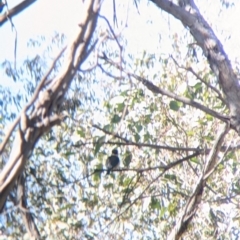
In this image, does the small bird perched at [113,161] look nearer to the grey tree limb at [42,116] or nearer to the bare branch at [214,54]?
the bare branch at [214,54]

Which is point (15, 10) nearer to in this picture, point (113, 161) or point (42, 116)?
point (42, 116)

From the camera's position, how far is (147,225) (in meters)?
5.69

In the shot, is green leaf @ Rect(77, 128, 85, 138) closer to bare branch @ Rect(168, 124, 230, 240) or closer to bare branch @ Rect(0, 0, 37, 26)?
bare branch @ Rect(168, 124, 230, 240)

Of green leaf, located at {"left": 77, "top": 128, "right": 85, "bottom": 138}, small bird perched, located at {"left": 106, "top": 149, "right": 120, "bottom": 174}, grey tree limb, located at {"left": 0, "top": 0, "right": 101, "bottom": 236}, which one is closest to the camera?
grey tree limb, located at {"left": 0, "top": 0, "right": 101, "bottom": 236}

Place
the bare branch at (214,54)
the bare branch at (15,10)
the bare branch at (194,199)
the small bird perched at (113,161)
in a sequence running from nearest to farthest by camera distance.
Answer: the bare branch at (15,10) < the bare branch at (214,54) < the bare branch at (194,199) < the small bird perched at (113,161)

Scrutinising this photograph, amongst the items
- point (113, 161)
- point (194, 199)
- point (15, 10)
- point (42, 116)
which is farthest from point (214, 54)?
point (42, 116)

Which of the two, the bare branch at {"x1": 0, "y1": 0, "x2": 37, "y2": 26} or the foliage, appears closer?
the bare branch at {"x1": 0, "y1": 0, "x2": 37, "y2": 26}

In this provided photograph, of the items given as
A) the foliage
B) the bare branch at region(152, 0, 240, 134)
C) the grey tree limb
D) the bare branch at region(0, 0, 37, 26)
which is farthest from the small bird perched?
the grey tree limb

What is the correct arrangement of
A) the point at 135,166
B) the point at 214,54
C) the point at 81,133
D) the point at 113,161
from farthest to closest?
the point at 135,166
the point at 81,133
the point at 113,161
the point at 214,54

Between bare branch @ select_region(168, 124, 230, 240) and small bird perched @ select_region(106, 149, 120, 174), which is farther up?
small bird perched @ select_region(106, 149, 120, 174)

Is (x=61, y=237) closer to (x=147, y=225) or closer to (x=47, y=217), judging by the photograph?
(x=47, y=217)

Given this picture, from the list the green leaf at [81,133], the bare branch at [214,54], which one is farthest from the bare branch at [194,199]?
the green leaf at [81,133]

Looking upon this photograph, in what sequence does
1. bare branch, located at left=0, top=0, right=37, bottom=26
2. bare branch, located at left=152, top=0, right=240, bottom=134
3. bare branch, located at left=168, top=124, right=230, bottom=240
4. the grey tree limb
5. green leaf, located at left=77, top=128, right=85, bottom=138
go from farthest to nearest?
green leaf, located at left=77, top=128, right=85, bottom=138 → bare branch, located at left=168, top=124, right=230, bottom=240 → bare branch, located at left=152, top=0, right=240, bottom=134 → bare branch, located at left=0, top=0, right=37, bottom=26 → the grey tree limb

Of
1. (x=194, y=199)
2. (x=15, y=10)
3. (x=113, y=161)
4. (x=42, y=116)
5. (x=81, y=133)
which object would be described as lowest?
(x=42, y=116)
